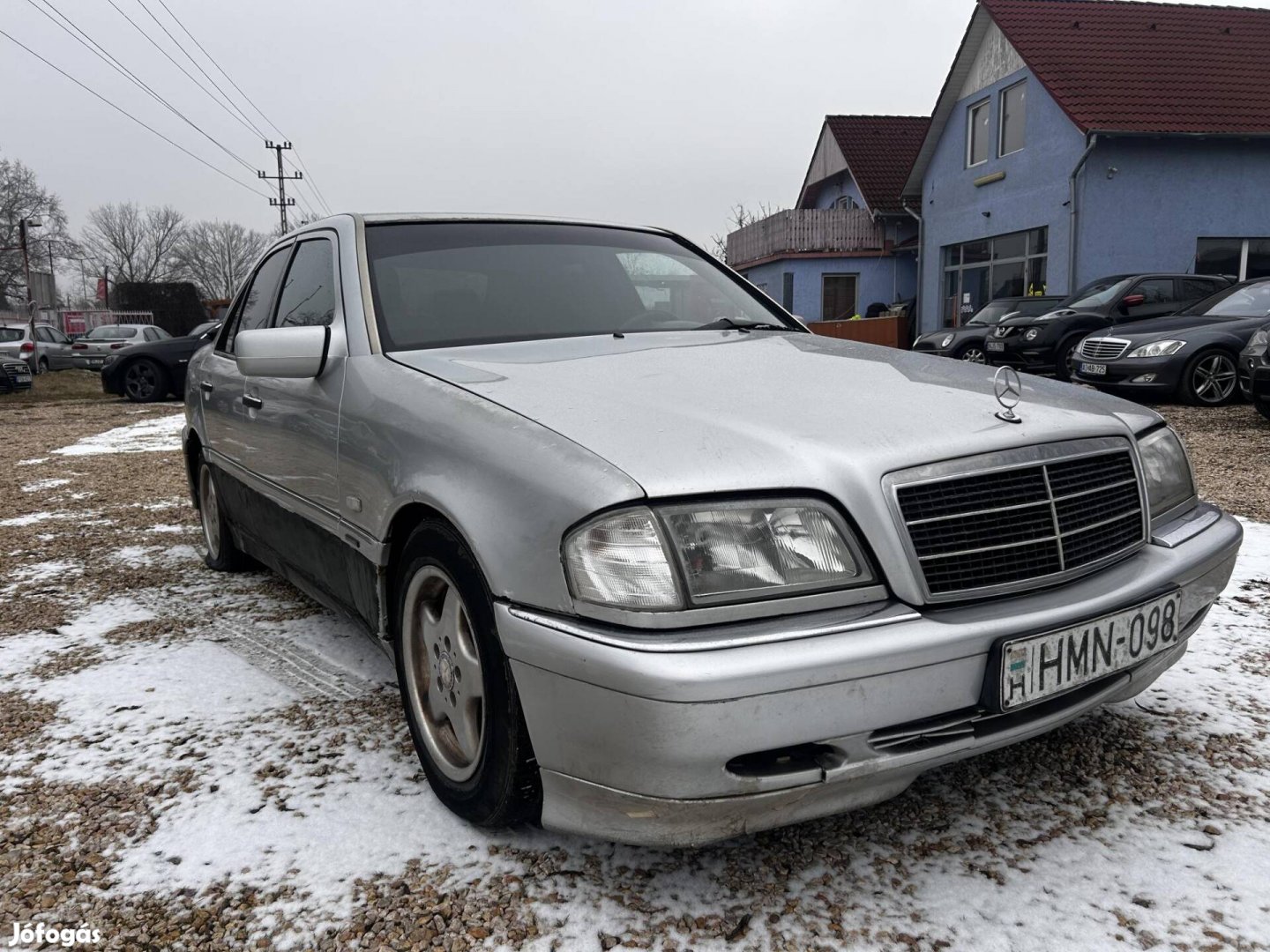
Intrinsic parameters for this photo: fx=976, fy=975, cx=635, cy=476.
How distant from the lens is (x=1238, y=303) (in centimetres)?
1077

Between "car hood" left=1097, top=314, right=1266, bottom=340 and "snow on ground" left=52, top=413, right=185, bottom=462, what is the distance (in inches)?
380

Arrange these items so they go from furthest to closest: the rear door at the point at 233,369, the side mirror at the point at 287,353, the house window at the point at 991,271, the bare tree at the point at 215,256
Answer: the bare tree at the point at 215,256 → the house window at the point at 991,271 → the rear door at the point at 233,369 → the side mirror at the point at 287,353

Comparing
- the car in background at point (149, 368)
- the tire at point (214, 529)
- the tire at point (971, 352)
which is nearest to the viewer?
the tire at point (214, 529)

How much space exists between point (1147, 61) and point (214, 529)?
19.9 m

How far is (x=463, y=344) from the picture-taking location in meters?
2.73

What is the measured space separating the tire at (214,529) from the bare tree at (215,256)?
86.5m

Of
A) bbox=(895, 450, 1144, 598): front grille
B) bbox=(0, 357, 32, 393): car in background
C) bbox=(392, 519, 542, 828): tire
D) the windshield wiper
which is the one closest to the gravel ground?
bbox=(392, 519, 542, 828): tire

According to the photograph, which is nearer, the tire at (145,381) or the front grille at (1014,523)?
the front grille at (1014,523)

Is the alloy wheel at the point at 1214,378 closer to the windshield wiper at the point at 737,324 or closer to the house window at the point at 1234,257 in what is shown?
the windshield wiper at the point at 737,324

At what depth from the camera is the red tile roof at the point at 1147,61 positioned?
56.1 feet

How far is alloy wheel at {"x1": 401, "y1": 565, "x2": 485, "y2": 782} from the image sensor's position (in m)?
2.11

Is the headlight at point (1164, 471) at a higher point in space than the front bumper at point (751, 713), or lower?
higher

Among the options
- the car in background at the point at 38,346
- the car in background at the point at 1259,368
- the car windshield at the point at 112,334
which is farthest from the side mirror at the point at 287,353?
the car windshield at the point at 112,334

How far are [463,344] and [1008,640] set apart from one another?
164 centimetres
